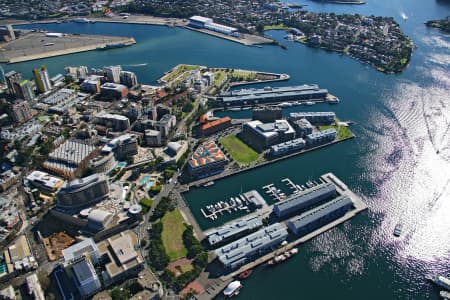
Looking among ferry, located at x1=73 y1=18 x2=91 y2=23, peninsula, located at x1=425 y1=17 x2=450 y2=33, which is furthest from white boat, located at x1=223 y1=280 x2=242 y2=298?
peninsula, located at x1=425 y1=17 x2=450 y2=33

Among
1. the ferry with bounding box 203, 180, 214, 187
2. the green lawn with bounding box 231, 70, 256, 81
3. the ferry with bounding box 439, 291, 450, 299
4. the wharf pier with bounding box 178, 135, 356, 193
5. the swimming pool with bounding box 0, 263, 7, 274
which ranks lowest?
the swimming pool with bounding box 0, 263, 7, 274

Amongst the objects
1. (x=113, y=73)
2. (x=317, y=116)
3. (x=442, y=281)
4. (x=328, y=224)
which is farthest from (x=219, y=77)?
(x=442, y=281)

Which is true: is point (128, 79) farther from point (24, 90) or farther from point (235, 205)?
point (235, 205)

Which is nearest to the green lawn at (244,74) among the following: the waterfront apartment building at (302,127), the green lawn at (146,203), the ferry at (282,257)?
the waterfront apartment building at (302,127)

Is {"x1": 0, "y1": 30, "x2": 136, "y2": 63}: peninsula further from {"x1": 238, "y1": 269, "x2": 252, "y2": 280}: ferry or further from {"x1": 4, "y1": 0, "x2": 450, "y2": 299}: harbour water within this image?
{"x1": 238, "y1": 269, "x2": 252, "y2": 280}: ferry

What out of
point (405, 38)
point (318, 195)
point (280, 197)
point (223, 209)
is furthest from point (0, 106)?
point (405, 38)

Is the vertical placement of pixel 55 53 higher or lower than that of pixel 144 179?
higher

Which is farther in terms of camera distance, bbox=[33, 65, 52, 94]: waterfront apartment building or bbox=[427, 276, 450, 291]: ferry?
bbox=[33, 65, 52, 94]: waterfront apartment building

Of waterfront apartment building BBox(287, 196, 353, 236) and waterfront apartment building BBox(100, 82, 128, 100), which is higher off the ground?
waterfront apartment building BBox(100, 82, 128, 100)
